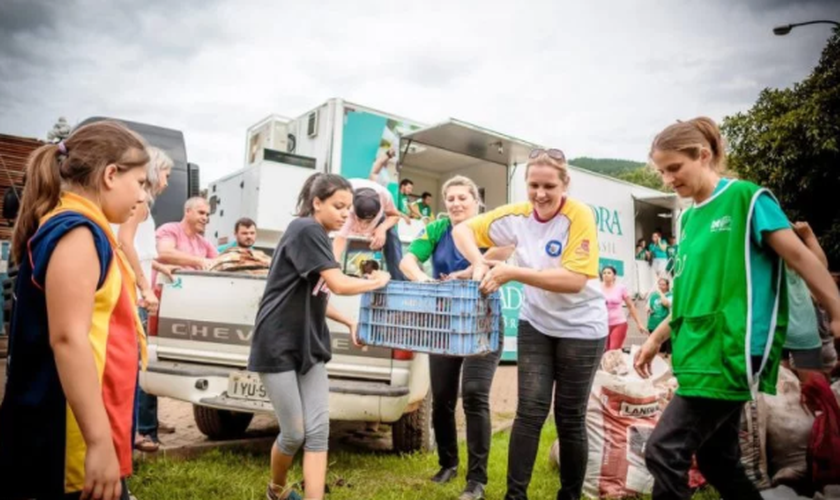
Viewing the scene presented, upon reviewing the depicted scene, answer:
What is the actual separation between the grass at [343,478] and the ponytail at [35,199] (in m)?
2.31

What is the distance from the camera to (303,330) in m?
2.87

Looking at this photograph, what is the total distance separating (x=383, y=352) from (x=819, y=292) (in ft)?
8.91

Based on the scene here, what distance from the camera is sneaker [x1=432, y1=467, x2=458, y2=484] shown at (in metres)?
Answer: 3.91

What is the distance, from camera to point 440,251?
13.3 ft

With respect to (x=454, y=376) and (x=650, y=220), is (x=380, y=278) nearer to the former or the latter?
(x=454, y=376)

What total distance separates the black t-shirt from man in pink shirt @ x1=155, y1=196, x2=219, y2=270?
254 centimetres

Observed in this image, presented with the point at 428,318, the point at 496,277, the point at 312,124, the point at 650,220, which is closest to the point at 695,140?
the point at 496,277

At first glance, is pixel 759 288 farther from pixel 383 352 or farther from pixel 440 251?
pixel 383 352

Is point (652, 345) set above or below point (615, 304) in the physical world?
below

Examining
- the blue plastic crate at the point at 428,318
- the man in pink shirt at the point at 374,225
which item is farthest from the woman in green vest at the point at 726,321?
the man in pink shirt at the point at 374,225

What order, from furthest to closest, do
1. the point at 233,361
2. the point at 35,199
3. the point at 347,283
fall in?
the point at 233,361
the point at 347,283
the point at 35,199

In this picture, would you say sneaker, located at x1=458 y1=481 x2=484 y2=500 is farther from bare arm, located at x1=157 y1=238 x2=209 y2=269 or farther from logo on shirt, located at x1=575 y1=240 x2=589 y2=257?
bare arm, located at x1=157 y1=238 x2=209 y2=269

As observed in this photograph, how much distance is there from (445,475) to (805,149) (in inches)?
602

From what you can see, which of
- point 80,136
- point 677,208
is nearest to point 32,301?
point 80,136
